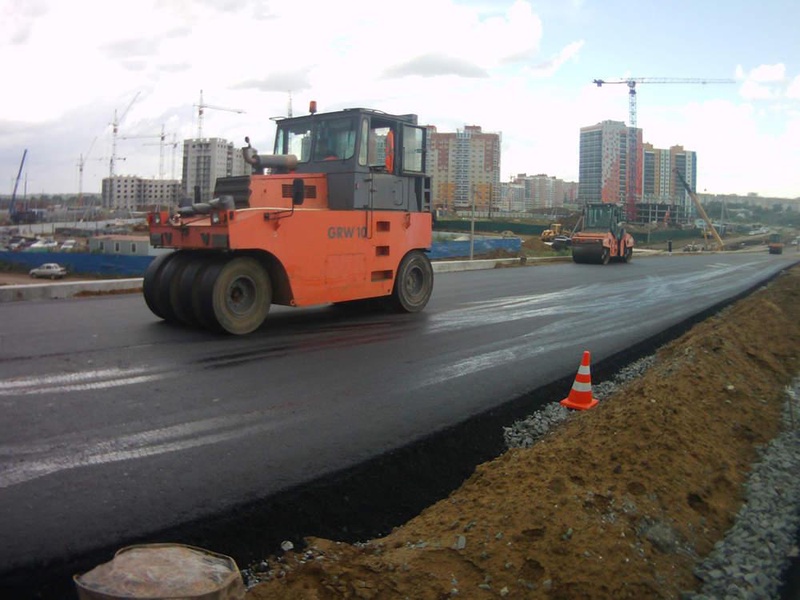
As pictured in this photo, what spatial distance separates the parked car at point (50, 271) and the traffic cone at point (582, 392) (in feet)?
80.1

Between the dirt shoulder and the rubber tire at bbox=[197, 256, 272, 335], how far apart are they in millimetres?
4713

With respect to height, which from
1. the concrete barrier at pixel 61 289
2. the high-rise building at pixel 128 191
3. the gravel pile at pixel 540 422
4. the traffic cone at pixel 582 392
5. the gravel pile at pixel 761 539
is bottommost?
the gravel pile at pixel 761 539

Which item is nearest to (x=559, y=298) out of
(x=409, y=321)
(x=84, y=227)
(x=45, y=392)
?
(x=409, y=321)

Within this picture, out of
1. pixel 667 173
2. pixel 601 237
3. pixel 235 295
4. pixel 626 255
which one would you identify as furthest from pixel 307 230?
pixel 667 173

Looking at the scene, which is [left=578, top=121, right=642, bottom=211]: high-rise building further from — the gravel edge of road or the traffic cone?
the gravel edge of road

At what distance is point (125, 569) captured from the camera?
2.57 m

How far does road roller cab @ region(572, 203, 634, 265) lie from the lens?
31297 millimetres

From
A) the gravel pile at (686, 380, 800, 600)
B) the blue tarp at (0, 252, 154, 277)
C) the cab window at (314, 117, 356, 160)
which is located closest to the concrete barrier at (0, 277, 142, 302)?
the cab window at (314, 117, 356, 160)

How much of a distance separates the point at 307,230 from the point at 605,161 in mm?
76755

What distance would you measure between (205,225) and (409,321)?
362 centimetres

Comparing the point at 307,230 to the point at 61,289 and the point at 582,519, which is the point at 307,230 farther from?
the point at 582,519

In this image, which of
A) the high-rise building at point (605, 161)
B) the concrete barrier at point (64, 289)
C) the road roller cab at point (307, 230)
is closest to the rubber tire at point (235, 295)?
the road roller cab at point (307, 230)

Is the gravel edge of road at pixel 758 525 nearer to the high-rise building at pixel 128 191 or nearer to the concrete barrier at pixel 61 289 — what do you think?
the concrete barrier at pixel 61 289

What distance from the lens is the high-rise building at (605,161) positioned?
261 ft
